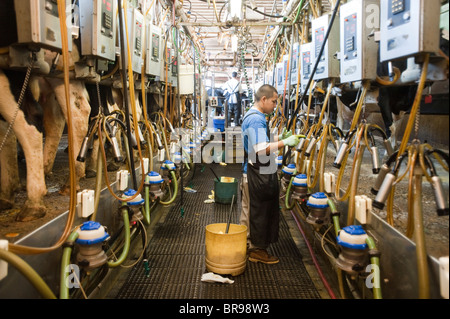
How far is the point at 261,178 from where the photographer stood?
3053 mm

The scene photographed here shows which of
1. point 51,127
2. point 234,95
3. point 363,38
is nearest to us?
point 363,38

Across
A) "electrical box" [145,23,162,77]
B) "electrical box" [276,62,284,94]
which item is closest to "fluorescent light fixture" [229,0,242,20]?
"electrical box" [145,23,162,77]

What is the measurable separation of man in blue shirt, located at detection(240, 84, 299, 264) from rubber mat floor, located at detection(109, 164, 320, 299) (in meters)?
0.22

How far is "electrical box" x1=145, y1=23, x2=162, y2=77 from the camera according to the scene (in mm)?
4387

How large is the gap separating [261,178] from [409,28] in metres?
1.60

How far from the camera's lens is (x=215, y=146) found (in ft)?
26.0

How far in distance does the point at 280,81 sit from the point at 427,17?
5352mm

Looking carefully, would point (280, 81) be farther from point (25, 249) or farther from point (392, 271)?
point (25, 249)

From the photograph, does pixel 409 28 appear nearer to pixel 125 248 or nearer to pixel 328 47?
pixel 328 47

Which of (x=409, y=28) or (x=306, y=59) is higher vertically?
(x=306, y=59)

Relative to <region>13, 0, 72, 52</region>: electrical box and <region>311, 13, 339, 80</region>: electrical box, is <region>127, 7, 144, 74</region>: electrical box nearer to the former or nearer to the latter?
<region>13, 0, 72, 52</region>: electrical box

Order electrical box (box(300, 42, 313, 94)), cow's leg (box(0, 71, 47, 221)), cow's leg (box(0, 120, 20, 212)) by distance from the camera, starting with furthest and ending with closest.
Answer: electrical box (box(300, 42, 313, 94)) → cow's leg (box(0, 120, 20, 212)) → cow's leg (box(0, 71, 47, 221))

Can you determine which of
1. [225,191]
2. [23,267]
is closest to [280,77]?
[225,191]
